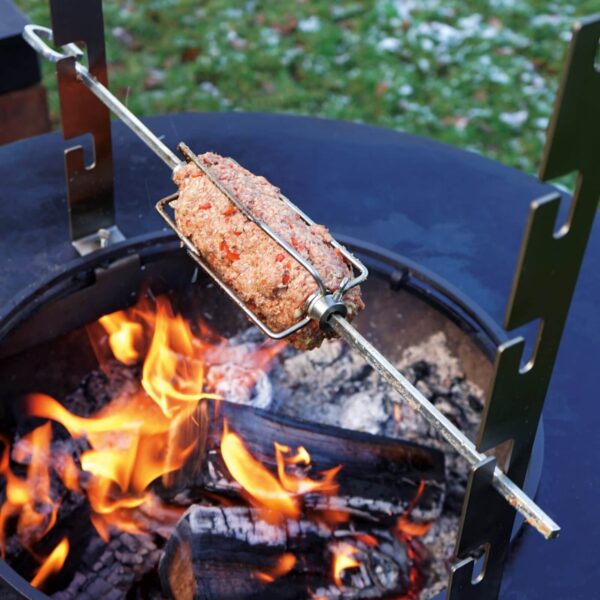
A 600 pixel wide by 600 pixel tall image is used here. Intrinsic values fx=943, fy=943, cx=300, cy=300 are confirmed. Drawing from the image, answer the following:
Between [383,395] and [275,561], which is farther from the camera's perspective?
[383,395]

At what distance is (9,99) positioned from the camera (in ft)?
11.0

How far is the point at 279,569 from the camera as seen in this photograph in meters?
2.06

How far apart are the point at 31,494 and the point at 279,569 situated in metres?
0.67

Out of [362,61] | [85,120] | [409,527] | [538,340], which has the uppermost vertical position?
[538,340]

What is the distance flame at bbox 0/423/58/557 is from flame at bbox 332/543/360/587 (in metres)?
0.70

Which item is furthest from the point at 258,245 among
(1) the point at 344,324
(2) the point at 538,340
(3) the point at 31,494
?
(3) the point at 31,494

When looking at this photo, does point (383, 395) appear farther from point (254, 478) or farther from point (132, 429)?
point (132, 429)

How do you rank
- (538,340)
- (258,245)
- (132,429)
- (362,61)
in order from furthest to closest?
(362,61) < (132,429) < (258,245) < (538,340)

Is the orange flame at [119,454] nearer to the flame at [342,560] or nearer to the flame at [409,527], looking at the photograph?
the flame at [342,560]

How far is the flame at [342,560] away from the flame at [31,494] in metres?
0.70

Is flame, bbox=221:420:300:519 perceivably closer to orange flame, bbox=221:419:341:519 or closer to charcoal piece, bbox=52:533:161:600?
orange flame, bbox=221:419:341:519

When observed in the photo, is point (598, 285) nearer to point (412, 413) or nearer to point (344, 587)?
point (412, 413)

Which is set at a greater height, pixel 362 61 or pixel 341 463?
pixel 341 463

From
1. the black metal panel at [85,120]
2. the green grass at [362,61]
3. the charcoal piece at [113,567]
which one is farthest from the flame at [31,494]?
the green grass at [362,61]
